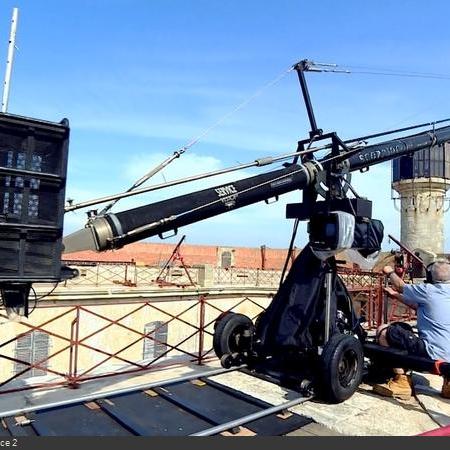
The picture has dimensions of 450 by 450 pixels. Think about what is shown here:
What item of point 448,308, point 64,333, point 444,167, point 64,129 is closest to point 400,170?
point 444,167

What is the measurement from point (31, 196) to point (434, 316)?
4.70 meters

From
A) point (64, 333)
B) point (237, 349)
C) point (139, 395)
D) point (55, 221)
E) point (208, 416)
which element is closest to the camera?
point (55, 221)

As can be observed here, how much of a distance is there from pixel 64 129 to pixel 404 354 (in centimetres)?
461

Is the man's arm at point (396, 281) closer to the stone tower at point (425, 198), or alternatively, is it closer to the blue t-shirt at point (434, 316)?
the blue t-shirt at point (434, 316)

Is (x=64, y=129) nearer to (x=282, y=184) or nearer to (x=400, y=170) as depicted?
(x=282, y=184)

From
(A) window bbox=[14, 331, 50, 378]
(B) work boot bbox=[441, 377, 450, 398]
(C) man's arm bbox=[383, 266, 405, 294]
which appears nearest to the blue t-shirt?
(C) man's arm bbox=[383, 266, 405, 294]

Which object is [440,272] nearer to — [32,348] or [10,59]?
[10,59]

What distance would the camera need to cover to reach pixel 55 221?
156 inches

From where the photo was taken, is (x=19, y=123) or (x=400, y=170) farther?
(x=400, y=170)

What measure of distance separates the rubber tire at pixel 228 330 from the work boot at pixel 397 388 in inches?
70.9

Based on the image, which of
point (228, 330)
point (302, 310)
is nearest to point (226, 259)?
point (228, 330)

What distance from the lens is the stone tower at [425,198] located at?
34.3 meters

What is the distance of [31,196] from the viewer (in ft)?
Answer: 12.6

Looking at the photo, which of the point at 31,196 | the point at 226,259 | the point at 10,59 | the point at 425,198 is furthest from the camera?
the point at 226,259
